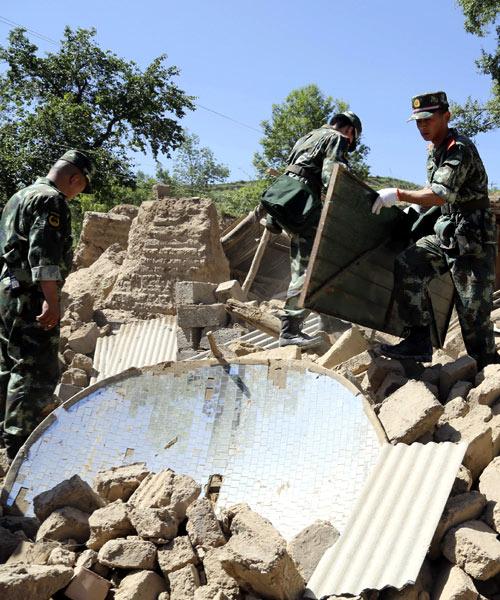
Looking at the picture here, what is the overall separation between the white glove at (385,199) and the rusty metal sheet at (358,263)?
11 centimetres

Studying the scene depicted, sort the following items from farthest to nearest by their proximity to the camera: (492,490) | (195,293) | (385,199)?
1. (195,293)
2. (385,199)
3. (492,490)

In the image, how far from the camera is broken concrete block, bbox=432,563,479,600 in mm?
2619

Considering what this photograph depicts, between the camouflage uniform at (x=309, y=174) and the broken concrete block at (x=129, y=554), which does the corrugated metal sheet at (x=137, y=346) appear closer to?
the camouflage uniform at (x=309, y=174)

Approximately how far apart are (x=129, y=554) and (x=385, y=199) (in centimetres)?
247

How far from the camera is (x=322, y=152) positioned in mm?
5320

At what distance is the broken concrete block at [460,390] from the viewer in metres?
3.88

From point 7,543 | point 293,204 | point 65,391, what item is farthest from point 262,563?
point 65,391

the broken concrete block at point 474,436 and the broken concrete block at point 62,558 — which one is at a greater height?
the broken concrete block at point 474,436

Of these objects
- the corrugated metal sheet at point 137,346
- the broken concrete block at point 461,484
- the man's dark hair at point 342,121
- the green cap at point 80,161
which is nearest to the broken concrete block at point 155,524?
the broken concrete block at point 461,484

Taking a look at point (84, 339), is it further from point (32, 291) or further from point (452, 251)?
point (452, 251)

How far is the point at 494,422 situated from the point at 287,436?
1.00 m

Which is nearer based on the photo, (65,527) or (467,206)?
(65,527)

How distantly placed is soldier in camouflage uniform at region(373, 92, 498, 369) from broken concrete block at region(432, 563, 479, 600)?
1756 millimetres

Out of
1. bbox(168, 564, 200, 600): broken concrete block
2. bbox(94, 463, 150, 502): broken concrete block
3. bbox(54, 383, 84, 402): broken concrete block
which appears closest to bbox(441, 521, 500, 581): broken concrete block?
bbox(168, 564, 200, 600): broken concrete block
